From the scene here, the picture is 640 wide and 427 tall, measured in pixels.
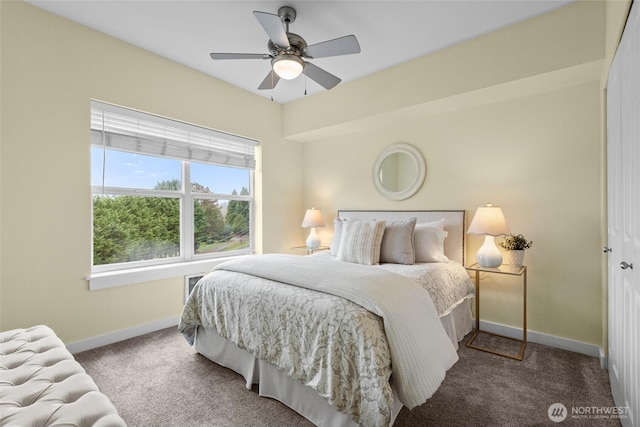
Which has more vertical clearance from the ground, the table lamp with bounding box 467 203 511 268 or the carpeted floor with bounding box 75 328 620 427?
the table lamp with bounding box 467 203 511 268

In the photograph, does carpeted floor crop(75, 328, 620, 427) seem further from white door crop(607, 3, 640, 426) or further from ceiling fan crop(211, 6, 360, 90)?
ceiling fan crop(211, 6, 360, 90)

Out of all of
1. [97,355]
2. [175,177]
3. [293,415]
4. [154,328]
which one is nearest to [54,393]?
[293,415]

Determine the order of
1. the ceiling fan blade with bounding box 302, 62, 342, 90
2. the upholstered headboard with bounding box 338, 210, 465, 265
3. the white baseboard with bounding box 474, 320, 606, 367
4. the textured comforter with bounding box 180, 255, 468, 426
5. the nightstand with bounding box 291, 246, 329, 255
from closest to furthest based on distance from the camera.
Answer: the textured comforter with bounding box 180, 255, 468, 426 < the ceiling fan blade with bounding box 302, 62, 342, 90 < the white baseboard with bounding box 474, 320, 606, 367 < the upholstered headboard with bounding box 338, 210, 465, 265 < the nightstand with bounding box 291, 246, 329, 255

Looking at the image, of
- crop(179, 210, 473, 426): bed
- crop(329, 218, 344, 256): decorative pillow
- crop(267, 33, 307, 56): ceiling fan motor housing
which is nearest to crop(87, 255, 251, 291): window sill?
crop(179, 210, 473, 426): bed

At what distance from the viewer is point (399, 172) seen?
12.0 feet

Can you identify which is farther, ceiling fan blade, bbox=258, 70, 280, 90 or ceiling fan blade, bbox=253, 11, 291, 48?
ceiling fan blade, bbox=258, 70, 280, 90

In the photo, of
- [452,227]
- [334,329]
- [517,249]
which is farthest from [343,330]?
[452,227]

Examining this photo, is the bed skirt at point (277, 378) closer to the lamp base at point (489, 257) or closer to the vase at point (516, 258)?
the lamp base at point (489, 257)

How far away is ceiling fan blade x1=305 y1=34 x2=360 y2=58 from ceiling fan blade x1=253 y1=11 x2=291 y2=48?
0.18 metres

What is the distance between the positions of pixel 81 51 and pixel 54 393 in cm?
270

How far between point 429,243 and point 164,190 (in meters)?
2.85

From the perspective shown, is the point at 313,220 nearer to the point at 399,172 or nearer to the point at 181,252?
the point at 399,172

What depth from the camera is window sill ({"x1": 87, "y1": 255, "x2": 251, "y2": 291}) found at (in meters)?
2.68

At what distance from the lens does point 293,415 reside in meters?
1.78
